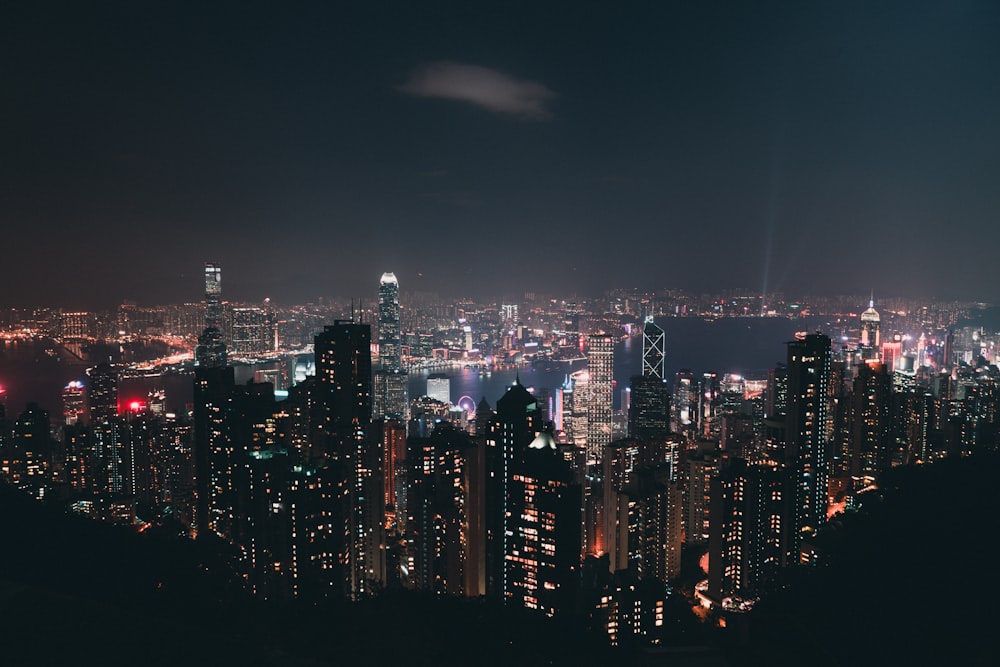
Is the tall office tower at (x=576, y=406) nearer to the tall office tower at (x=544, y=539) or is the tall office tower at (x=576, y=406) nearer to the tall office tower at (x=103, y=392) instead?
the tall office tower at (x=544, y=539)

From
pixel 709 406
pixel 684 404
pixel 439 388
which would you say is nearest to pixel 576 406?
pixel 684 404

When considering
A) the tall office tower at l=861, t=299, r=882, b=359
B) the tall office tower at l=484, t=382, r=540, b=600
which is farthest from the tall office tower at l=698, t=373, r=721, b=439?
the tall office tower at l=484, t=382, r=540, b=600

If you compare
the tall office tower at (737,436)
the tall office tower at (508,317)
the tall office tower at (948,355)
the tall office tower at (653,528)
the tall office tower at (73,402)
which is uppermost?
the tall office tower at (508,317)

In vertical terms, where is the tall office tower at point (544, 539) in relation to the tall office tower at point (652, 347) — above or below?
below

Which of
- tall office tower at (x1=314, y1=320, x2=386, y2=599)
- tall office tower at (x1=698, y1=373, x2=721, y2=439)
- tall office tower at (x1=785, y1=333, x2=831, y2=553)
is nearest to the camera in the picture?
tall office tower at (x1=314, y1=320, x2=386, y2=599)

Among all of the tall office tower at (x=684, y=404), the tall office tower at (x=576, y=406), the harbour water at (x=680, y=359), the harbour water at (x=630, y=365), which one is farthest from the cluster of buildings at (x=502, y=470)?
the harbour water at (x=680, y=359)

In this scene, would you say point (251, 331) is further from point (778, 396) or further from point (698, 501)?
point (778, 396)

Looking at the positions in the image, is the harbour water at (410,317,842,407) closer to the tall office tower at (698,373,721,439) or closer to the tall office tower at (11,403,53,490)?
the tall office tower at (698,373,721,439)

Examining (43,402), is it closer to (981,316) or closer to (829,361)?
(829,361)
